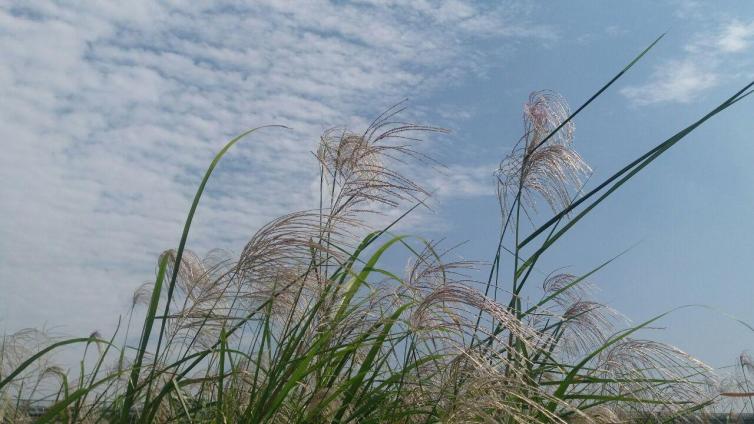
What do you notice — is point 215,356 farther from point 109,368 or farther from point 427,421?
Answer: point 109,368

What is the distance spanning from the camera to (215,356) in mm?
3109

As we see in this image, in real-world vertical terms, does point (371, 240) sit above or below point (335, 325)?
above

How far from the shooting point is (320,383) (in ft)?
8.38

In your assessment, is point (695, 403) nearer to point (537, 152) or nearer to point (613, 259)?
point (613, 259)

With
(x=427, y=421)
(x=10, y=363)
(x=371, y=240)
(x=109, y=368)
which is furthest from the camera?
(x=10, y=363)

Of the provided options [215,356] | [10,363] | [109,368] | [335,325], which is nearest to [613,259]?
[335,325]

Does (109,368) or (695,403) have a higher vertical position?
(695,403)

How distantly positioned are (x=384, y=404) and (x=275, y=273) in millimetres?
532

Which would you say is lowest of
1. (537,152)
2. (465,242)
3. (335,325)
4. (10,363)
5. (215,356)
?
(10,363)

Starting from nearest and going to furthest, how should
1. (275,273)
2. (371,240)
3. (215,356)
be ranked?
1. (275,273)
2. (371,240)
3. (215,356)

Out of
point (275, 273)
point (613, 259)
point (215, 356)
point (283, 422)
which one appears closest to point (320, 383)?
point (283, 422)

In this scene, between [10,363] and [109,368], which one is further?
[10,363]

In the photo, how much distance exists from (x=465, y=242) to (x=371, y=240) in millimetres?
384

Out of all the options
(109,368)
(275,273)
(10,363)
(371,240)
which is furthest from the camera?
(10,363)
